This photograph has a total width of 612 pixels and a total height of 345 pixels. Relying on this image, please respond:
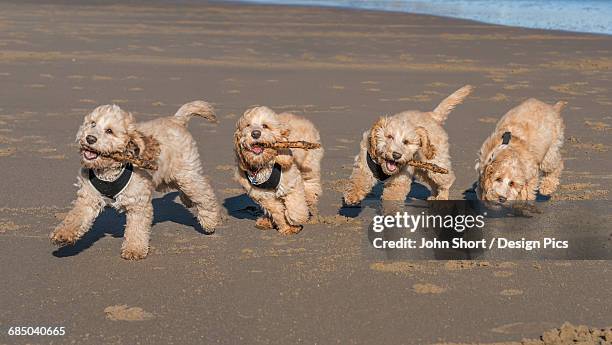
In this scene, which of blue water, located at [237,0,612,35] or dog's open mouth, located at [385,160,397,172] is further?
blue water, located at [237,0,612,35]

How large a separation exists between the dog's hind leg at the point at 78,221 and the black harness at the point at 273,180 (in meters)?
1.40

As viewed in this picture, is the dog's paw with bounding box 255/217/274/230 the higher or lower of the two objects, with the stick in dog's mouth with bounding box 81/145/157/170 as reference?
lower

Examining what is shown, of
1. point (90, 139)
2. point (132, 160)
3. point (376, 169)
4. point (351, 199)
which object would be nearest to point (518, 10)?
point (351, 199)

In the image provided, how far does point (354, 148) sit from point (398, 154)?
3.54 meters

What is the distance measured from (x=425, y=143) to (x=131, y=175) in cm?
275

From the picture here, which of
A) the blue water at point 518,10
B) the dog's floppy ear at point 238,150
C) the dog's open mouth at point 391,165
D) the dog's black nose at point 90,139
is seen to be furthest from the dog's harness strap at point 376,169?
the blue water at point 518,10

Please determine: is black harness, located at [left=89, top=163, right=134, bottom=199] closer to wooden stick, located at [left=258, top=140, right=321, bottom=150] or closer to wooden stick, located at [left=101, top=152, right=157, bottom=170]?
wooden stick, located at [left=101, top=152, right=157, bottom=170]

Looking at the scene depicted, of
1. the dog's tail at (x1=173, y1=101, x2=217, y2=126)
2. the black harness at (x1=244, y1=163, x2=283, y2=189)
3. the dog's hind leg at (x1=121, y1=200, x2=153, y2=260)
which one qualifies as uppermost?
the dog's tail at (x1=173, y1=101, x2=217, y2=126)

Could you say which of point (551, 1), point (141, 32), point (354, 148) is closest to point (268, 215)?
point (354, 148)

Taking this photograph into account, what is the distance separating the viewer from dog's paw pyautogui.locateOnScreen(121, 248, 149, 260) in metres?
6.72

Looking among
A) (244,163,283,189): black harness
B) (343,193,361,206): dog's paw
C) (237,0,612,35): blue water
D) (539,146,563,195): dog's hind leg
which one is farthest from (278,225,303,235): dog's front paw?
(237,0,612,35): blue water

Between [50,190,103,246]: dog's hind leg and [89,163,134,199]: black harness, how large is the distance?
0.14 metres

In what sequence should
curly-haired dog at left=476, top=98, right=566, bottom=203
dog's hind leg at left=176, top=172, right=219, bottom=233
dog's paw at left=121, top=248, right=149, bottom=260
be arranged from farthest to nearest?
1. dog's hind leg at left=176, top=172, right=219, bottom=233
2. curly-haired dog at left=476, top=98, right=566, bottom=203
3. dog's paw at left=121, top=248, right=149, bottom=260

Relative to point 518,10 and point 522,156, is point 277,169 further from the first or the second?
point 518,10
